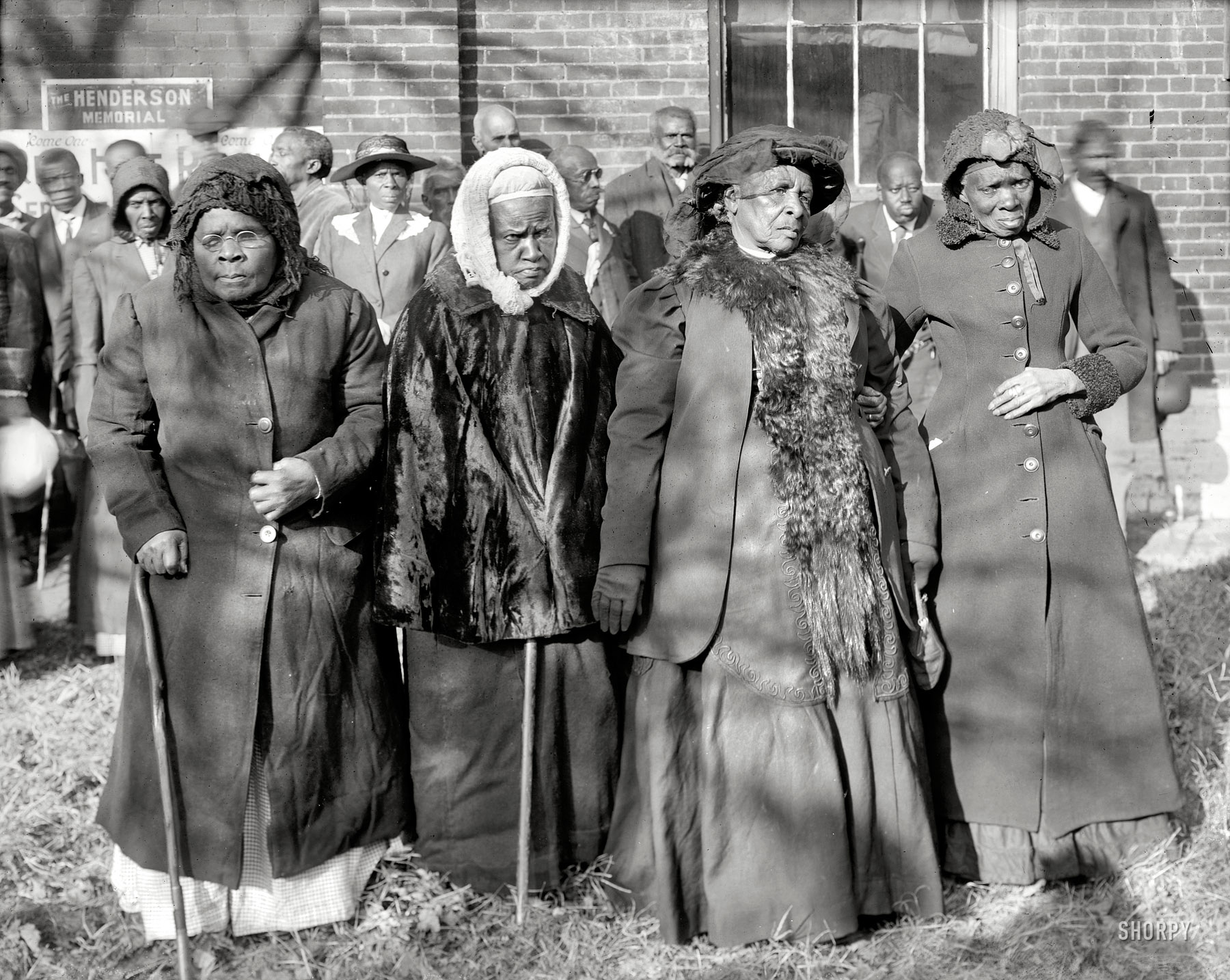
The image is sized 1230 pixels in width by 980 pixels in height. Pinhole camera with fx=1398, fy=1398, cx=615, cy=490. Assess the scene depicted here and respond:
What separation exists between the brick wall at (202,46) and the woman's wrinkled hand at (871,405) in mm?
6764

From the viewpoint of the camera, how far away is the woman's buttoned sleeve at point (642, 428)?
3.87 meters

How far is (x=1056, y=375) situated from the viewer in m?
4.21

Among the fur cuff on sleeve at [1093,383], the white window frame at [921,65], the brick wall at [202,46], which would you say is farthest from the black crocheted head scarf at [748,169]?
the brick wall at [202,46]

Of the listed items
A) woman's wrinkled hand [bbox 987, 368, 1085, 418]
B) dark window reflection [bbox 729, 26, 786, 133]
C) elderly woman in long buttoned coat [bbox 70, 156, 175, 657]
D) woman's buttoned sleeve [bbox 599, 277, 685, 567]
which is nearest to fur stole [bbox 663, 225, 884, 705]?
woman's buttoned sleeve [bbox 599, 277, 685, 567]

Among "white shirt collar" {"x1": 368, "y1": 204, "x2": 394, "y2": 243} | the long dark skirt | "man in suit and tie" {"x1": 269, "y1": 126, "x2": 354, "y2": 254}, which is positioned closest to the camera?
the long dark skirt

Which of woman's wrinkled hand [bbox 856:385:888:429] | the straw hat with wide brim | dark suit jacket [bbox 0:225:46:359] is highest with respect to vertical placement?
the straw hat with wide brim

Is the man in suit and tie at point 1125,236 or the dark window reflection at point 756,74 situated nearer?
the man in suit and tie at point 1125,236

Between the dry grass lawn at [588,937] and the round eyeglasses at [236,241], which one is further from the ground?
the round eyeglasses at [236,241]

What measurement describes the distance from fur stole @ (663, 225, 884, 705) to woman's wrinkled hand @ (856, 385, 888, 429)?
0.17 metres

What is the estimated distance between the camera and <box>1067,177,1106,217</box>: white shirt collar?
820cm

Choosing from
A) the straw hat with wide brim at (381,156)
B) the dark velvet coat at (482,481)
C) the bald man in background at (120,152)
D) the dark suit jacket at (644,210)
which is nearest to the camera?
the dark velvet coat at (482,481)

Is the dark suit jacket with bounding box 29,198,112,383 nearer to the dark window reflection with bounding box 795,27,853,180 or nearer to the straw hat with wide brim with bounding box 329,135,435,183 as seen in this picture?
the straw hat with wide brim with bounding box 329,135,435,183

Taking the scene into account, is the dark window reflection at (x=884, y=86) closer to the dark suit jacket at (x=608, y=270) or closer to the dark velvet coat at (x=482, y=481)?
the dark suit jacket at (x=608, y=270)

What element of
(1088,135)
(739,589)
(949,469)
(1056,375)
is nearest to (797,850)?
(739,589)
